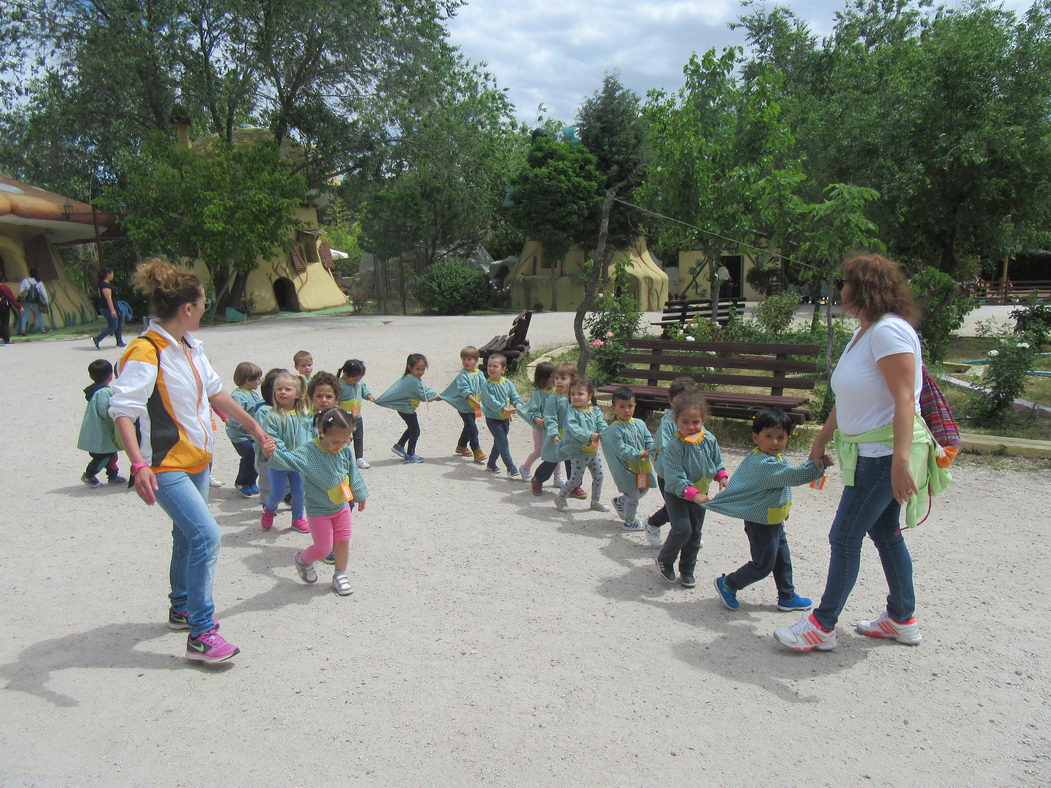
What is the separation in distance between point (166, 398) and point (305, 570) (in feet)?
4.79

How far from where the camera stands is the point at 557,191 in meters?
25.2

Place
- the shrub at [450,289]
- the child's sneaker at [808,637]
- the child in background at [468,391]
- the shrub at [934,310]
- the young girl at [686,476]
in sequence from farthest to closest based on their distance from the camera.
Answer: the shrub at [450,289] < the shrub at [934,310] < the child in background at [468,391] < the young girl at [686,476] < the child's sneaker at [808,637]

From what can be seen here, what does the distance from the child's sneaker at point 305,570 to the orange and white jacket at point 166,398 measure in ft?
3.51

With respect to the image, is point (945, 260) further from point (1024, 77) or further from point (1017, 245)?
point (1024, 77)

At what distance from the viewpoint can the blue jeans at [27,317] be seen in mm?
19109

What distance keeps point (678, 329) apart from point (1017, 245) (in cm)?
791

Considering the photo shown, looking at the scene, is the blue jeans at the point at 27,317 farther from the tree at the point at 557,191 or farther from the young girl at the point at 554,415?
the young girl at the point at 554,415

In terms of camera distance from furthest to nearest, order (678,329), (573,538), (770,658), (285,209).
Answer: (285,209) < (678,329) < (573,538) < (770,658)

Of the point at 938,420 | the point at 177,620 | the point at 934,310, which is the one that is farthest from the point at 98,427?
the point at 934,310

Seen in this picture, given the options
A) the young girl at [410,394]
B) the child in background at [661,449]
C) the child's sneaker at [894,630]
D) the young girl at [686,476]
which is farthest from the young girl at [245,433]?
the child's sneaker at [894,630]

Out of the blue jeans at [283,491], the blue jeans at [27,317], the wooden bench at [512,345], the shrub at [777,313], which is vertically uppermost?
the blue jeans at [27,317]

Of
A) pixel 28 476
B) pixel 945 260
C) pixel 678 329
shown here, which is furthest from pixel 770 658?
pixel 945 260

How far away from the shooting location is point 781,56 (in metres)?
28.6

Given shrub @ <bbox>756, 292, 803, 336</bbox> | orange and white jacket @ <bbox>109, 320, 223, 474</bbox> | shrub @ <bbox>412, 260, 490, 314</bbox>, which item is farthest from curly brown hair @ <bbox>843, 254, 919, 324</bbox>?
shrub @ <bbox>412, 260, 490, 314</bbox>
